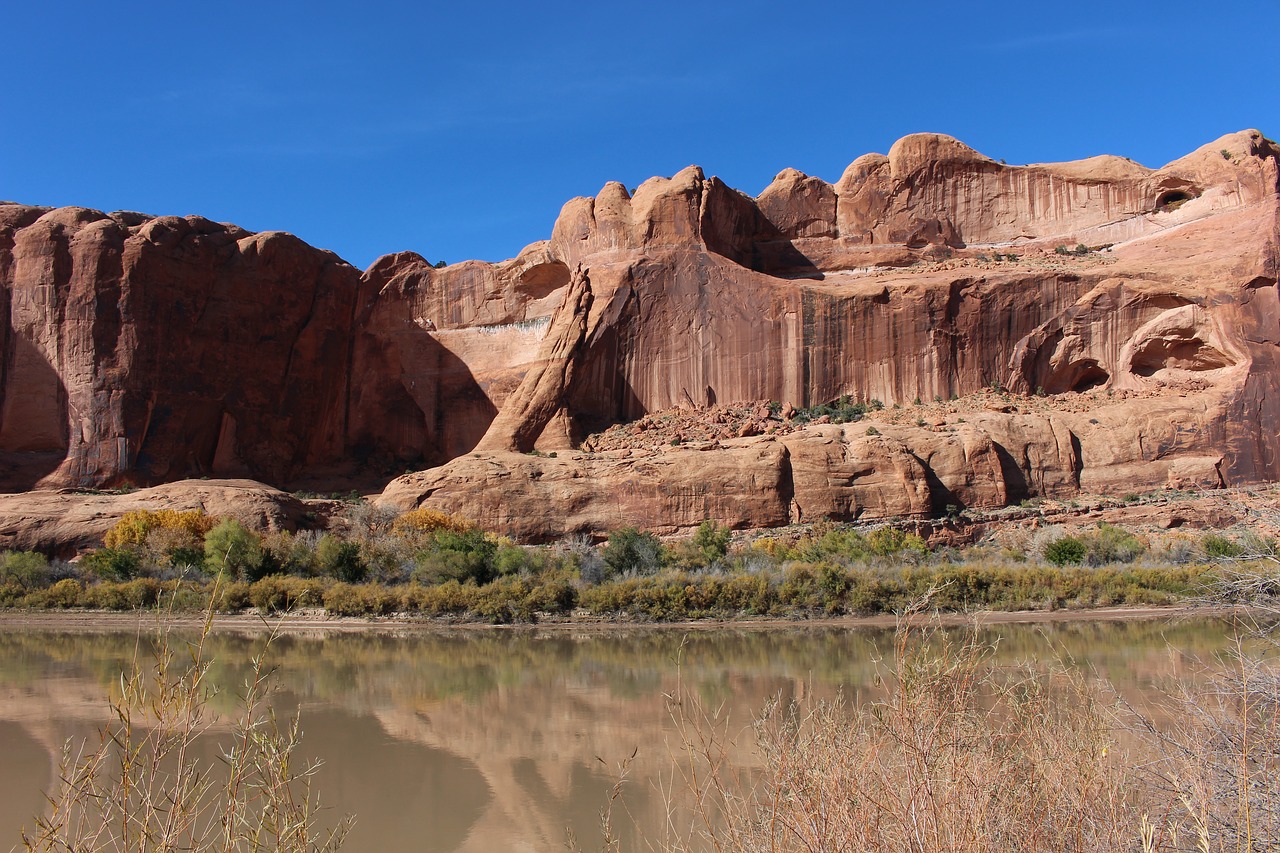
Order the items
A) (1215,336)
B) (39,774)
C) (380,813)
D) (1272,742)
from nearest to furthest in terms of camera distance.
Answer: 1. (1272,742)
2. (380,813)
3. (39,774)
4. (1215,336)

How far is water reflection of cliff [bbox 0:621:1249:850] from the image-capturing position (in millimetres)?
8602

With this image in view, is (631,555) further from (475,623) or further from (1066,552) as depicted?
(1066,552)

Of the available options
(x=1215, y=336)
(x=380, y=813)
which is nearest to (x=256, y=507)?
(x=380, y=813)

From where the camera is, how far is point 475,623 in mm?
22500

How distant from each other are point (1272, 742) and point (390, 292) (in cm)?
4559

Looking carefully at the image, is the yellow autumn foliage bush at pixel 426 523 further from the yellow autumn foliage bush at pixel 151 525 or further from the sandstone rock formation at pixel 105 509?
the yellow autumn foliage bush at pixel 151 525

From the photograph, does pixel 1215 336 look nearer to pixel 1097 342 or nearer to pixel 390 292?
pixel 1097 342

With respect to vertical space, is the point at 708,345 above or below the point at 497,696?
above

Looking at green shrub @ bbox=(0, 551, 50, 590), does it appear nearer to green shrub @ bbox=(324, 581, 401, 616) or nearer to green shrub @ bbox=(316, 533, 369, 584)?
green shrub @ bbox=(316, 533, 369, 584)

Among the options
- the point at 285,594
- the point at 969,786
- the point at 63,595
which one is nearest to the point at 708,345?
the point at 285,594

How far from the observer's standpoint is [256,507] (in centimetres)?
3172

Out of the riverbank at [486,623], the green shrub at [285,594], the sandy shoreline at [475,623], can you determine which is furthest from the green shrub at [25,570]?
the green shrub at [285,594]

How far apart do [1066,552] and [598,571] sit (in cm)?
1343

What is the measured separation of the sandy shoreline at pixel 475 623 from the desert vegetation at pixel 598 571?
0.41 meters
